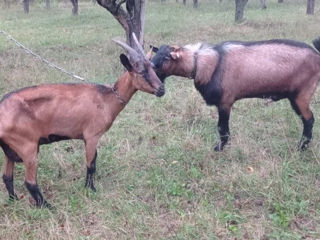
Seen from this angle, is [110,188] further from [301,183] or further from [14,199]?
[301,183]

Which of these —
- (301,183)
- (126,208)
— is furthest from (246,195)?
(126,208)

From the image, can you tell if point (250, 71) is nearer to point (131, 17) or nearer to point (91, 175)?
point (91, 175)

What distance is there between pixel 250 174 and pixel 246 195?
317 mm

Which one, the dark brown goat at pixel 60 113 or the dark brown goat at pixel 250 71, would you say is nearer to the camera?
the dark brown goat at pixel 60 113

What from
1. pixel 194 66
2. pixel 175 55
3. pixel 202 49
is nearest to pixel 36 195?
pixel 175 55

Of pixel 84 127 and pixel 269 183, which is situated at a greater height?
pixel 84 127

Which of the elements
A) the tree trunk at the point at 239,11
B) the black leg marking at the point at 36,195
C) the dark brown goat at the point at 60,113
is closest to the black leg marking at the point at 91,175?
the dark brown goat at the point at 60,113

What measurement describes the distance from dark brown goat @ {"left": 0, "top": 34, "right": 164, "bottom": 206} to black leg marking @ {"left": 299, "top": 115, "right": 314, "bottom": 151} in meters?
2.03

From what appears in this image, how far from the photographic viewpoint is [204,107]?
7.03 meters

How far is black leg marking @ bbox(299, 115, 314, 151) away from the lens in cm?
544

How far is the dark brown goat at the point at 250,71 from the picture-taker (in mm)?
5441

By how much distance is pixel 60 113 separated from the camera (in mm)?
4375

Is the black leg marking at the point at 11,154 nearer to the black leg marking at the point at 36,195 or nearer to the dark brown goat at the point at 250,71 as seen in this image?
the black leg marking at the point at 36,195

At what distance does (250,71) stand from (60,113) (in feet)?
7.85
